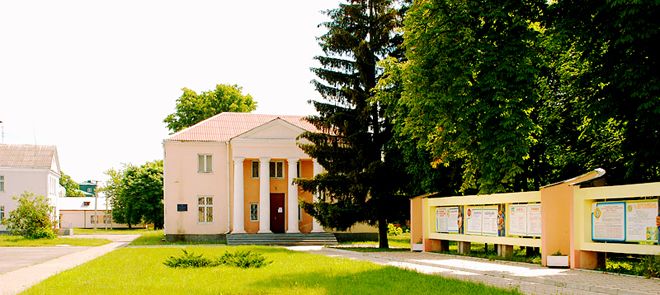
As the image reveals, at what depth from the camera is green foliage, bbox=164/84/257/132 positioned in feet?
221

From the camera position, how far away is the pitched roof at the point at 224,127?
46062 mm

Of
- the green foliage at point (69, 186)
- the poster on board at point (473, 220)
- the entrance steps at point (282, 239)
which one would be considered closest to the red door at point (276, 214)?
the entrance steps at point (282, 239)

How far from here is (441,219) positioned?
27562 millimetres

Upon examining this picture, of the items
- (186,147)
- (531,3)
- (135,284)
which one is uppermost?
(531,3)

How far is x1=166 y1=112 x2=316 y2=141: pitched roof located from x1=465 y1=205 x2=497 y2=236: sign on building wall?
21.2 metres

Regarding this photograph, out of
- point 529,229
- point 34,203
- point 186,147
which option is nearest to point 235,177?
point 186,147

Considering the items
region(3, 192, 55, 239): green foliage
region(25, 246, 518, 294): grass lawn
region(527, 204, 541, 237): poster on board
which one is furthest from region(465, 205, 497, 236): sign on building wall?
region(3, 192, 55, 239): green foliage

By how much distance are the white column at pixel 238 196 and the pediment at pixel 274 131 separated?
1.50 meters

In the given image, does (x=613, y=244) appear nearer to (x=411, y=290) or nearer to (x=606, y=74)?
(x=606, y=74)

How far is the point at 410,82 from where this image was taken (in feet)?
76.7

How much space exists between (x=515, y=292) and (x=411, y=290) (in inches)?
70.7

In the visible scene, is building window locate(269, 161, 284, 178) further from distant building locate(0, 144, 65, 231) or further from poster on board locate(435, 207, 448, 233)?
distant building locate(0, 144, 65, 231)

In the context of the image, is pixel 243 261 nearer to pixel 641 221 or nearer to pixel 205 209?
pixel 641 221

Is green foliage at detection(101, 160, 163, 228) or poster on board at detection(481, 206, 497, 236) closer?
poster on board at detection(481, 206, 497, 236)
